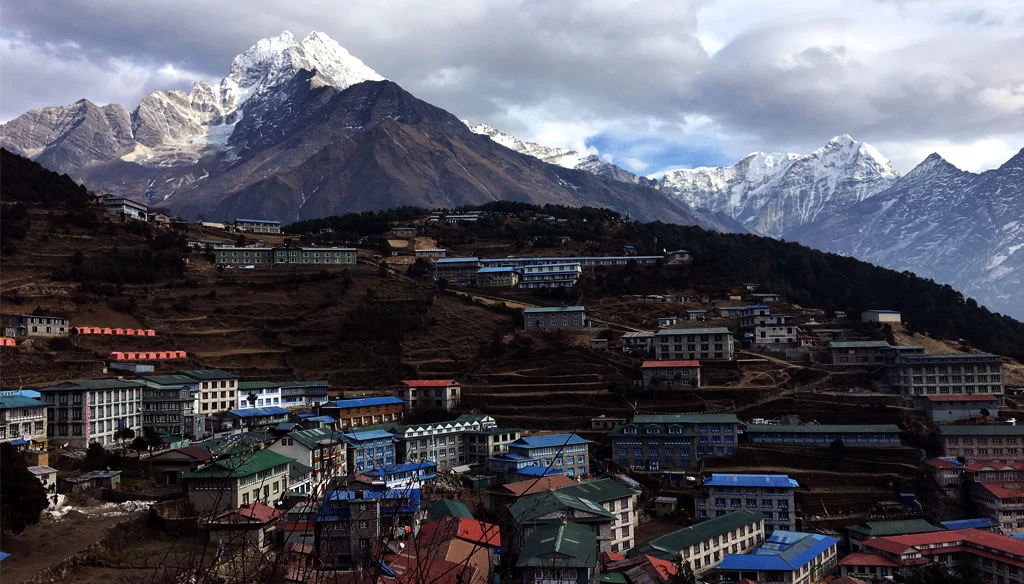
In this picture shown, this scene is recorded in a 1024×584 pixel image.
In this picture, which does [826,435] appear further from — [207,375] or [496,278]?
[496,278]

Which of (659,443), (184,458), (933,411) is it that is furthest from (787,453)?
(184,458)

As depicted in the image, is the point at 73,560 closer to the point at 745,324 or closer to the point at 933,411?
the point at 933,411

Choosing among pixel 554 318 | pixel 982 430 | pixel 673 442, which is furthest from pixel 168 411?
pixel 982 430

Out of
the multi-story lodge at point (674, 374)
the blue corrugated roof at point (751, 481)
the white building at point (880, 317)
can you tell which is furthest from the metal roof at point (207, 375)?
the white building at point (880, 317)

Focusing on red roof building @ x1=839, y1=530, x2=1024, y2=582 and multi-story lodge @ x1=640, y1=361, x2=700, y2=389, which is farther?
multi-story lodge @ x1=640, y1=361, x2=700, y2=389

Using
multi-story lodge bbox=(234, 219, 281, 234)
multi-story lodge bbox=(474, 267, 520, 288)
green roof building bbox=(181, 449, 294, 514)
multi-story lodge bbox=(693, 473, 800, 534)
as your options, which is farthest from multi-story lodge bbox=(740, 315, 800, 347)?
multi-story lodge bbox=(234, 219, 281, 234)

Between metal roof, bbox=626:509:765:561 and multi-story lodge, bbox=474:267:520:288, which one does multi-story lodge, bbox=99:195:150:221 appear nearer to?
multi-story lodge, bbox=474:267:520:288

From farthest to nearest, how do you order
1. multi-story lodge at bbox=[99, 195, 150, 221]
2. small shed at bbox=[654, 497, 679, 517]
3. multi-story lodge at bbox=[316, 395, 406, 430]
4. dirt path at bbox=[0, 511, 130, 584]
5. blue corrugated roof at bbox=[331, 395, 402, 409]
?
multi-story lodge at bbox=[99, 195, 150, 221]
blue corrugated roof at bbox=[331, 395, 402, 409]
multi-story lodge at bbox=[316, 395, 406, 430]
small shed at bbox=[654, 497, 679, 517]
dirt path at bbox=[0, 511, 130, 584]
